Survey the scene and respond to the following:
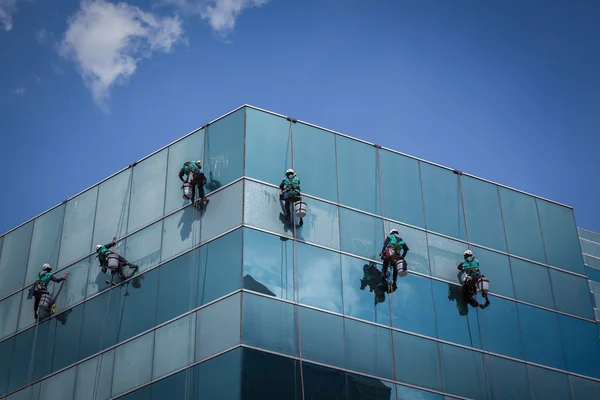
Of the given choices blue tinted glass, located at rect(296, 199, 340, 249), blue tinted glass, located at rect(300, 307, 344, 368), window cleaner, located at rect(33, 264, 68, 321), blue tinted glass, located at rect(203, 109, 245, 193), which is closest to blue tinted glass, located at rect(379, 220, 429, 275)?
blue tinted glass, located at rect(296, 199, 340, 249)

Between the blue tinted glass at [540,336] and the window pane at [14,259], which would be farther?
the window pane at [14,259]

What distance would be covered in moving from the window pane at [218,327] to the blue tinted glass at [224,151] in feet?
16.1

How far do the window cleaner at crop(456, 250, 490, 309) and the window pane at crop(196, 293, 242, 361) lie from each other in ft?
32.1

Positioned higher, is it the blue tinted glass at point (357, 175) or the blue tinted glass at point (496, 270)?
the blue tinted glass at point (357, 175)

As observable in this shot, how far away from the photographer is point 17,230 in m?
44.2

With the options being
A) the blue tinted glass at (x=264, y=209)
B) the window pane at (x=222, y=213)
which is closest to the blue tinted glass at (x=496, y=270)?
the blue tinted glass at (x=264, y=209)

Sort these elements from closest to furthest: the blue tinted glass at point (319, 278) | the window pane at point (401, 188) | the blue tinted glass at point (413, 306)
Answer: the blue tinted glass at point (319, 278)
the blue tinted glass at point (413, 306)
the window pane at point (401, 188)

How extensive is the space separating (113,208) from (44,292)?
418cm

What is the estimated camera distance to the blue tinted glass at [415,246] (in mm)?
38094

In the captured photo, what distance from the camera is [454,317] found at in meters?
37.9

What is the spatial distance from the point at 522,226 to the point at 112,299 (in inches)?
659

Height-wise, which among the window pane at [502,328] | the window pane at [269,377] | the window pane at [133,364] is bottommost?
the window pane at [269,377]

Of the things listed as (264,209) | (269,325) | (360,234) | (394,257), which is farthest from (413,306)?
(264,209)

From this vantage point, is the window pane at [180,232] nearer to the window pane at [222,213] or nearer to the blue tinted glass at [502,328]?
the window pane at [222,213]
